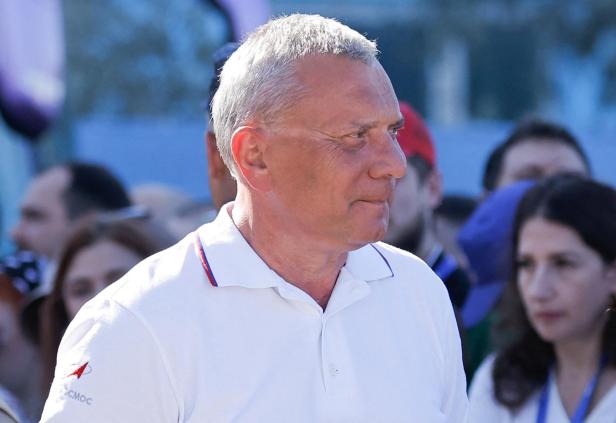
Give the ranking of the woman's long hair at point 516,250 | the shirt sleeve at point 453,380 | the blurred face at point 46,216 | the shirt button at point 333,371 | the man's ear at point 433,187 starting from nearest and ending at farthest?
1. the shirt button at point 333,371
2. the shirt sleeve at point 453,380
3. the woman's long hair at point 516,250
4. the man's ear at point 433,187
5. the blurred face at point 46,216

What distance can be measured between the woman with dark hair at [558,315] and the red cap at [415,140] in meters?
0.53

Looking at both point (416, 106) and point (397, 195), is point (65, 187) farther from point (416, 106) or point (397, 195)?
point (416, 106)

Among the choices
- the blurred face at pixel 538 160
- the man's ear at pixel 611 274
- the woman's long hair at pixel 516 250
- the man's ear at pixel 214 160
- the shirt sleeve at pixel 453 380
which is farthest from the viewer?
the blurred face at pixel 538 160

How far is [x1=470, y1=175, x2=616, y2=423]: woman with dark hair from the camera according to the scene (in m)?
3.12

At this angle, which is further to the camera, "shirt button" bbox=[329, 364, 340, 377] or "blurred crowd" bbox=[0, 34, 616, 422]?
"blurred crowd" bbox=[0, 34, 616, 422]

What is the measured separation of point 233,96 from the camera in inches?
80.4

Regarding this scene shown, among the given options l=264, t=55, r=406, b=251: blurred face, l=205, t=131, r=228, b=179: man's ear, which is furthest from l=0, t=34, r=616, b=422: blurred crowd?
l=264, t=55, r=406, b=251: blurred face

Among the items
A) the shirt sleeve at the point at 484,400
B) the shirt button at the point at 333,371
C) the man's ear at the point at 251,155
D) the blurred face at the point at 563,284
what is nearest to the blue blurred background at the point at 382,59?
the blurred face at the point at 563,284

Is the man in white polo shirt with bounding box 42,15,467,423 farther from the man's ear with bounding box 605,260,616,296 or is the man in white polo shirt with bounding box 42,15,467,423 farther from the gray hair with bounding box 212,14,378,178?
the man's ear with bounding box 605,260,616,296

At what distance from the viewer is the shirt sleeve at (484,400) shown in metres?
3.12

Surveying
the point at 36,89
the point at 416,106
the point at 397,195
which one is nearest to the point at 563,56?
the point at 416,106

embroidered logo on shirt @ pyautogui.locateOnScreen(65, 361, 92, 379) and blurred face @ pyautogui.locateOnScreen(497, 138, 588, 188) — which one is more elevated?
Result: embroidered logo on shirt @ pyautogui.locateOnScreen(65, 361, 92, 379)

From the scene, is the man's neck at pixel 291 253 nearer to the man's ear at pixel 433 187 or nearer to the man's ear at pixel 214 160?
the man's ear at pixel 214 160

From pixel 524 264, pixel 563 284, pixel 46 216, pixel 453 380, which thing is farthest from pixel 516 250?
pixel 46 216
